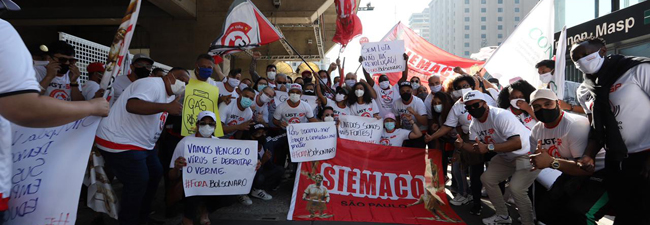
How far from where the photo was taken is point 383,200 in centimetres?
550

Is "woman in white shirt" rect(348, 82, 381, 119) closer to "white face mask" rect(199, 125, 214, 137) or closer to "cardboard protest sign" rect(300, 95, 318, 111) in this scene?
"cardboard protest sign" rect(300, 95, 318, 111)


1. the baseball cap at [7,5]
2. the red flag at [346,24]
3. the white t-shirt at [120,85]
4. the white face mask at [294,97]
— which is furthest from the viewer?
the red flag at [346,24]

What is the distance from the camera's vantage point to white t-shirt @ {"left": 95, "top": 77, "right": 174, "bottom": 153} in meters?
3.79

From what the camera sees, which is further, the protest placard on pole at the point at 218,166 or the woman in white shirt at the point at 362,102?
the woman in white shirt at the point at 362,102

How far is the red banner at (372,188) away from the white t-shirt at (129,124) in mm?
2044

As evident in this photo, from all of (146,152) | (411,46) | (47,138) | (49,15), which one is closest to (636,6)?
(411,46)

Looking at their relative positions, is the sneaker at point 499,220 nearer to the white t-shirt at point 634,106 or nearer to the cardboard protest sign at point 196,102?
the white t-shirt at point 634,106

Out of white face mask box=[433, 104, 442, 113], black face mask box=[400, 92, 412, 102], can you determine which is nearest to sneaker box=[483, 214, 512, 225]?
white face mask box=[433, 104, 442, 113]

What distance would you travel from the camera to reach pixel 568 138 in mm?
3734

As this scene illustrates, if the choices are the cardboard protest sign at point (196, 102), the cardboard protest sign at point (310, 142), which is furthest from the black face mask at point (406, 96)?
the cardboard protest sign at point (196, 102)

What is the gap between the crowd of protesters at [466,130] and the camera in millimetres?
2055

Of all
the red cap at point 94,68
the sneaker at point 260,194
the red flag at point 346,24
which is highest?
the red flag at point 346,24

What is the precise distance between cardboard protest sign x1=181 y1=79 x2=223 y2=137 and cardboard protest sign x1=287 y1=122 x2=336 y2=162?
120 centimetres

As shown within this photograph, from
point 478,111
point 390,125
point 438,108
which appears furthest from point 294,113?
point 478,111
